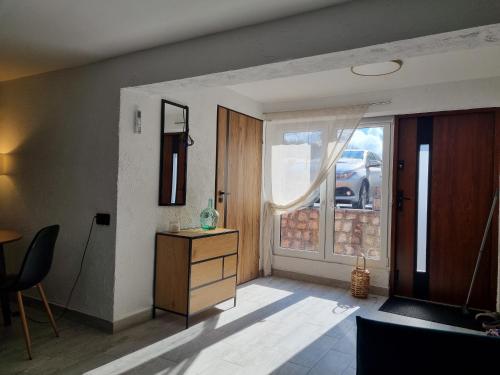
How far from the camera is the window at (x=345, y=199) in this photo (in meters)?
4.22

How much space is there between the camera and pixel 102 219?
9.79ft

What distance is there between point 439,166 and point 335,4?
266 cm

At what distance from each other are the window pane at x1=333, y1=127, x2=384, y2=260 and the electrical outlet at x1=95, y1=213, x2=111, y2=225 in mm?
2722

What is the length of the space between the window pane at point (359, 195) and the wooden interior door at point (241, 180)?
3.41ft

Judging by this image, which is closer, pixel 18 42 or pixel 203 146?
pixel 18 42

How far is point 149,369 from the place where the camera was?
2.32 metres

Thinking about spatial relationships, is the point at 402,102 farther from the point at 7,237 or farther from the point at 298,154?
the point at 7,237

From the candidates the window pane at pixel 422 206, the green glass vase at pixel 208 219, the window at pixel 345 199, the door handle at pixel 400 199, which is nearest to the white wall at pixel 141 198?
the green glass vase at pixel 208 219

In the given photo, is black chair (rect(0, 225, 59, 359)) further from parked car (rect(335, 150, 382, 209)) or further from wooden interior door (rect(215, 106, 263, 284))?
parked car (rect(335, 150, 382, 209))

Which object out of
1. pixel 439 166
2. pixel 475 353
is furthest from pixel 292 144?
pixel 475 353

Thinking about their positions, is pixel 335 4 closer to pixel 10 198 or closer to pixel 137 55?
pixel 137 55

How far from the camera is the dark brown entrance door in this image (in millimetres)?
3680

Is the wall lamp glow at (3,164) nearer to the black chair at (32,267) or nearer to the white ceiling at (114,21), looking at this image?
the white ceiling at (114,21)

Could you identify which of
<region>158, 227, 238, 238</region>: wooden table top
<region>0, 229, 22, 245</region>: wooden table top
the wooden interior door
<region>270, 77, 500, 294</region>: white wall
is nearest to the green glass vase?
<region>158, 227, 238, 238</region>: wooden table top
